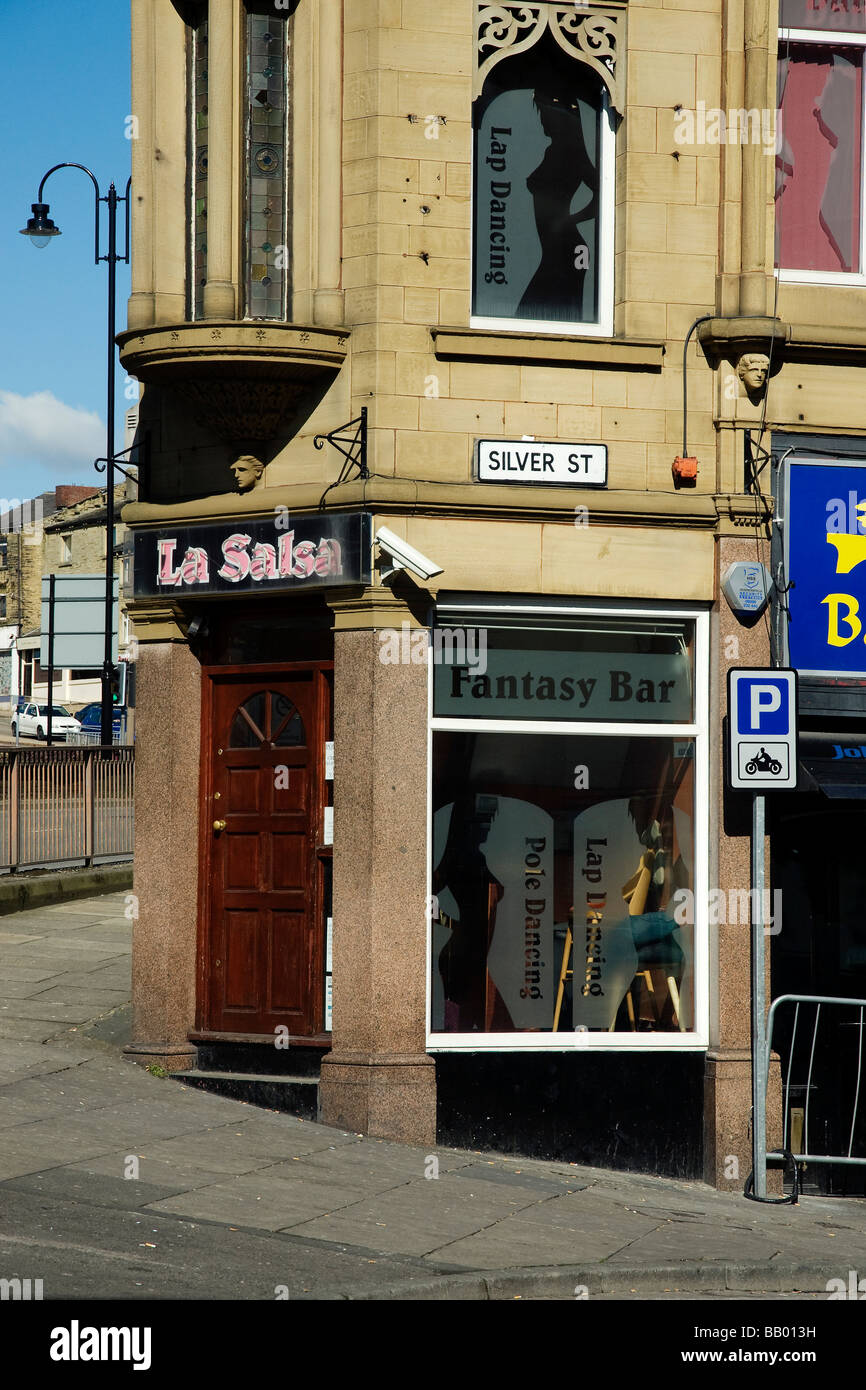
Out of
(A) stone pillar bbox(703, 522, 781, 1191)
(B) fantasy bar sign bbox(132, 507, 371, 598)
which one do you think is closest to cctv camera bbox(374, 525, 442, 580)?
(B) fantasy bar sign bbox(132, 507, 371, 598)

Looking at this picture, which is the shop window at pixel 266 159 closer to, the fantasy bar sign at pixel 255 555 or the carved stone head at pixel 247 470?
the carved stone head at pixel 247 470

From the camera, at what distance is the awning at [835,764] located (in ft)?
34.1

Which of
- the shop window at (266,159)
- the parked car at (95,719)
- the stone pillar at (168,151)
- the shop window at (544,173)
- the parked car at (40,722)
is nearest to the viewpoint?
the shop window at (544,173)

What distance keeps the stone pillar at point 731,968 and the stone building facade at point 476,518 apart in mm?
24

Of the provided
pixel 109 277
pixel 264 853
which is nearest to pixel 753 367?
pixel 264 853

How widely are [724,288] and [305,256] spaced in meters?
2.84

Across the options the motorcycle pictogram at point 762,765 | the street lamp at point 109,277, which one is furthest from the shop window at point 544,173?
the street lamp at point 109,277

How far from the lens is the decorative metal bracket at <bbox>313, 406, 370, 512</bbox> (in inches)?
418

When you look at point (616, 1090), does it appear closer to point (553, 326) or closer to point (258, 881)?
point (258, 881)

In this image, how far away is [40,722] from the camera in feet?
206

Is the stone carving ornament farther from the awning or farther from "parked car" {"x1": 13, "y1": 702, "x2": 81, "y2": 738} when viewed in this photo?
"parked car" {"x1": 13, "y1": 702, "x2": 81, "y2": 738}

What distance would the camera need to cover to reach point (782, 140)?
11516 mm

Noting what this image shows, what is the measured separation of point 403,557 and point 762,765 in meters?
2.61

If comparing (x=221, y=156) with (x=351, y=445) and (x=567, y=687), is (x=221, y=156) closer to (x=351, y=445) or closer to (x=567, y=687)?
(x=351, y=445)
